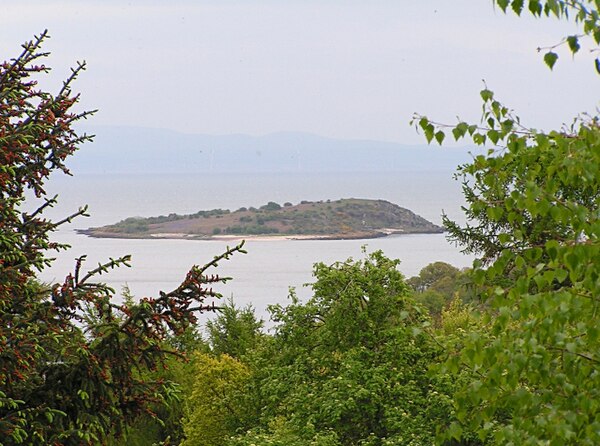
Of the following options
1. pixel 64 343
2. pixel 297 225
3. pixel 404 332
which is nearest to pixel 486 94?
pixel 404 332

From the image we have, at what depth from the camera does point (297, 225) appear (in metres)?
143

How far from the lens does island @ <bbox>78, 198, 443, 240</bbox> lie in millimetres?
136875

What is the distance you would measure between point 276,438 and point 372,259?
255 inches

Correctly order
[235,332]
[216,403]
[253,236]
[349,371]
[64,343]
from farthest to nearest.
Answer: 1. [253,236]
2. [235,332]
3. [216,403]
4. [349,371]
5. [64,343]

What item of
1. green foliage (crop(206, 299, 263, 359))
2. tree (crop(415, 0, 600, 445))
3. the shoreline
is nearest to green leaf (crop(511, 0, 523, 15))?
tree (crop(415, 0, 600, 445))

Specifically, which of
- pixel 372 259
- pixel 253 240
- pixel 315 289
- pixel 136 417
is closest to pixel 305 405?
pixel 315 289

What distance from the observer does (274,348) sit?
78.1 ft

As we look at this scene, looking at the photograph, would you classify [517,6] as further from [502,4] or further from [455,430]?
[455,430]

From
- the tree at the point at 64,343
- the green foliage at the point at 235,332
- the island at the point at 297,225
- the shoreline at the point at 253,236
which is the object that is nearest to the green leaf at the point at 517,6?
the tree at the point at 64,343

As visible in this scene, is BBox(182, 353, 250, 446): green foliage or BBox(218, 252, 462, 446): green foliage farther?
BBox(182, 353, 250, 446): green foliage

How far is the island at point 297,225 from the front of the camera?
136875 mm

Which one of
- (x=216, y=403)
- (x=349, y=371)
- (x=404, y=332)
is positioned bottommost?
(x=216, y=403)

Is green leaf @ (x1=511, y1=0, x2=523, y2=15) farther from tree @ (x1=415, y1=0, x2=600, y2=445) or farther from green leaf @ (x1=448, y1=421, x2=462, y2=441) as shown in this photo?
green leaf @ (x1=448, y1=421, x2=462, y2=441)

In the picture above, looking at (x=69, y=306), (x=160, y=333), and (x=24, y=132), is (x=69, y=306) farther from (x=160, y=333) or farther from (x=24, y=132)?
(x=24, y=132)
